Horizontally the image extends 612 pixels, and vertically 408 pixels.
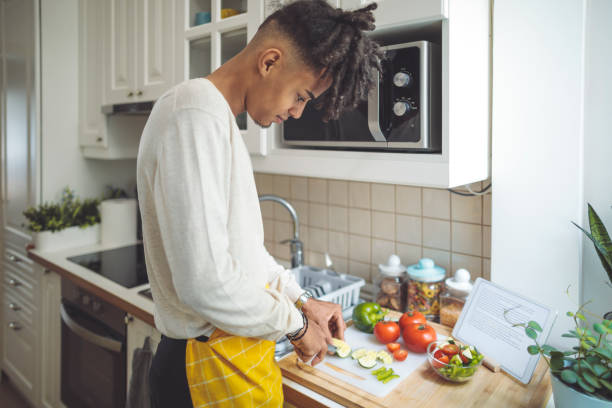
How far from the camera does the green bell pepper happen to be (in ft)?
4.07

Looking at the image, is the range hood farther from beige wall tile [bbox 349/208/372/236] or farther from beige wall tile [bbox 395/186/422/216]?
beige wall tile [bbox 395/186/422/216]

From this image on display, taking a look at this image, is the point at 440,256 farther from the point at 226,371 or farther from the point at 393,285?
the point at 226,371

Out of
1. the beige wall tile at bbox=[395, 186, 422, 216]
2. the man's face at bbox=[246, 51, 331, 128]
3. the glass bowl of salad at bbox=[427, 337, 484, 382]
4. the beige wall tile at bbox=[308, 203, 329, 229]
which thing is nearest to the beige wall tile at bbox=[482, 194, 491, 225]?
the beige wall tile at bbox=[395, 186, 422, 216]

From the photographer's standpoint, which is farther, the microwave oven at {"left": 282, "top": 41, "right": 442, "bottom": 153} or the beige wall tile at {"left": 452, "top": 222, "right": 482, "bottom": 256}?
the beige wall tile at {"left": 452, "top": 222, "right": 482, "bottom": 256}

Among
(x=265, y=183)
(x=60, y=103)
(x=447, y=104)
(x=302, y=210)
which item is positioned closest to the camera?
(x=447, y=104)

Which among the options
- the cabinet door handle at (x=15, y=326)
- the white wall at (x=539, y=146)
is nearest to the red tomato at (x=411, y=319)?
the white wall at (x=539, y=146)

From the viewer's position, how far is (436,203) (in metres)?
1.45

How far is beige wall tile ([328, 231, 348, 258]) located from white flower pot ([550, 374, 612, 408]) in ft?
3.16

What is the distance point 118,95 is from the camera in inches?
78.2

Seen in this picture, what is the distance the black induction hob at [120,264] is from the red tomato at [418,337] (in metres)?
1.05

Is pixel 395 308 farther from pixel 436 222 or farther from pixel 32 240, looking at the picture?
pixel 32 240

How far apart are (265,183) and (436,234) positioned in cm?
88

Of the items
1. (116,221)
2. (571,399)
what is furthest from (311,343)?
(116,221)

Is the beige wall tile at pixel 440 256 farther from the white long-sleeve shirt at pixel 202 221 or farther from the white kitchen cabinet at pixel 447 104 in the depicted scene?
the white long-sleeve shirt at pixel 202 221
